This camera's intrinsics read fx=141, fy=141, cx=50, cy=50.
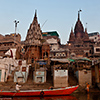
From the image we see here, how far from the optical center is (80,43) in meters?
59.9

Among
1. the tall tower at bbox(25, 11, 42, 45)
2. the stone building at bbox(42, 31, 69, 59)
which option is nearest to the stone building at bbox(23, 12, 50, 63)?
the tall tower at bbox(25, 11, 42, 45)

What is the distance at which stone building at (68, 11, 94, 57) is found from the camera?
2179 inches

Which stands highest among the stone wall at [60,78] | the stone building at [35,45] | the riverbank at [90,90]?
the stone building at [35,45]

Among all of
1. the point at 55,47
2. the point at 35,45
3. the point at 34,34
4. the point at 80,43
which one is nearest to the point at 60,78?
the point at 35,45

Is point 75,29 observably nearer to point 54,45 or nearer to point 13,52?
point 54,45

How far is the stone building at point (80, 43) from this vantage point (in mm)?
55344

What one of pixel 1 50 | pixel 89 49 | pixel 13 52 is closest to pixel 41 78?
pixel 13 52

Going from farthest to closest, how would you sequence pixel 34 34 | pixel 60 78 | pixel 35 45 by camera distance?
pixel 34 34
pixel 35 45
pixel 60 78

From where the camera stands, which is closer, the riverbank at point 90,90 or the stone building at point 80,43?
the riverbank at point 90,90

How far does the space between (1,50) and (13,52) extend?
11974 millimetres

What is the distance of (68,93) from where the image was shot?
17.6 m

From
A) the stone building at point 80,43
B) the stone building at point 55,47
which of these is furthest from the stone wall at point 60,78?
the stone building at point 80,43

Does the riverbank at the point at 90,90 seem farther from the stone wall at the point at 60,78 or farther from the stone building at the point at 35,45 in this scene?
the stone building at the point at 35,45

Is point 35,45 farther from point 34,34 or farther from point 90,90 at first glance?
point 90,90
